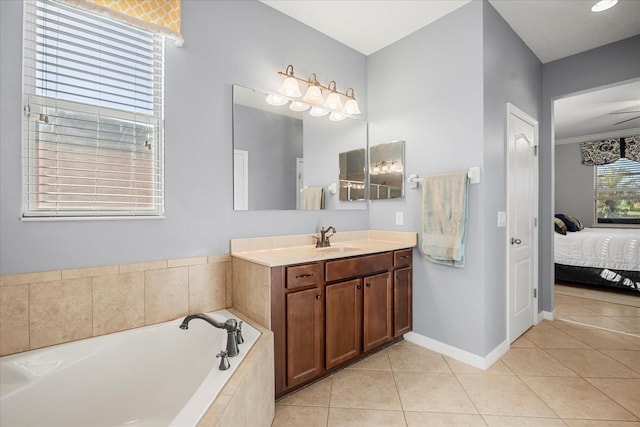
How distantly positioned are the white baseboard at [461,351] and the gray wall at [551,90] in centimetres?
125

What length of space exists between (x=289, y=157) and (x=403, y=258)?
4.28 ft

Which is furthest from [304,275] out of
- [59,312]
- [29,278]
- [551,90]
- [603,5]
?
[551,90]

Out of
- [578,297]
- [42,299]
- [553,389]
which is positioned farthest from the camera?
[578,297]

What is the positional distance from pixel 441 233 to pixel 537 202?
1517mm

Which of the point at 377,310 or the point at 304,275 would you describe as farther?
the point at 377,310

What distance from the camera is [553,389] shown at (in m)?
1.99

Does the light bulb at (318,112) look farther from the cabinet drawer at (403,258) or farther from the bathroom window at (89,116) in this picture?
the cabinet drawer at (403,258)

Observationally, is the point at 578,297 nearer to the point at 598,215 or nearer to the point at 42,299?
the point at 598,215

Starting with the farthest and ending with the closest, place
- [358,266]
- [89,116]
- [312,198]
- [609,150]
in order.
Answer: [609,150] < [312,198] < [358,266] < [89,116]

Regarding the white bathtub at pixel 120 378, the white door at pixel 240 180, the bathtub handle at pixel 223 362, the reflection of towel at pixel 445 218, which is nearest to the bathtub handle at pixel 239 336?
the white bathtub at pixel 120 378

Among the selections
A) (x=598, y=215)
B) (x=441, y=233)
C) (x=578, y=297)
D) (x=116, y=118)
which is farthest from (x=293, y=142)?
(x=598, y=215)

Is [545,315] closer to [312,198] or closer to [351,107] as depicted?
[312,198]

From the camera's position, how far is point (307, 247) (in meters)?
2.55

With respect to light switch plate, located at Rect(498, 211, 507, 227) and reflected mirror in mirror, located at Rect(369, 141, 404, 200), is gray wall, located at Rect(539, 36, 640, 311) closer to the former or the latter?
light switch plate, located at Rect(498, 211, 507, 227)
